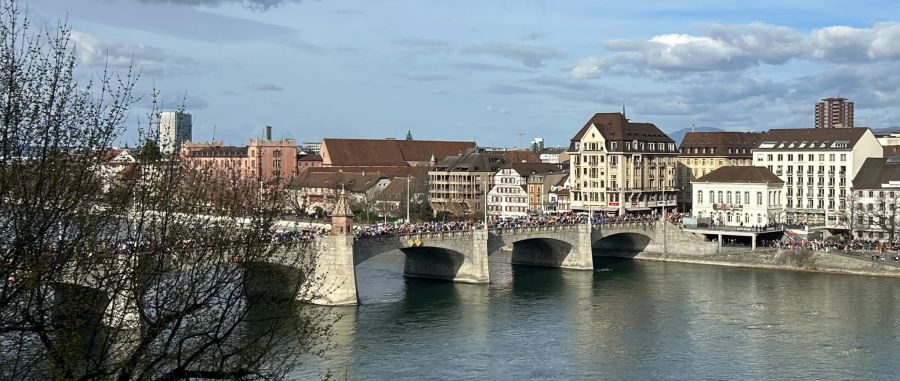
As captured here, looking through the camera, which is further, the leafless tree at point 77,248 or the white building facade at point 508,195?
the white building facade at point 508,195

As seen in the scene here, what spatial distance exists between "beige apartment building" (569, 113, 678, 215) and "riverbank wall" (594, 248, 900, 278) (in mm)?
12692

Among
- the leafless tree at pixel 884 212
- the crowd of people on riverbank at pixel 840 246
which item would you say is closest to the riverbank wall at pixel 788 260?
the crowd of people on riverbank at pixel 840 246

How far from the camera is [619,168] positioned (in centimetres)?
8606

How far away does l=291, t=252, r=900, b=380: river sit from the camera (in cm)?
3566

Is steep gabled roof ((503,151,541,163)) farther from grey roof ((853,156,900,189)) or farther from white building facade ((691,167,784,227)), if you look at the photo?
grey roof ((853,156,900,189))

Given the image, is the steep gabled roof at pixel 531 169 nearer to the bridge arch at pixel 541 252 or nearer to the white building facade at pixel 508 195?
the white building facade at pixel 508 195

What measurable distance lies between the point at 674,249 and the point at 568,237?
410 inches

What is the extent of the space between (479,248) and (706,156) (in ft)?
159

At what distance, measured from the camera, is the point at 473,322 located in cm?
4534

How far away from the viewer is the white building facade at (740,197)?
7575cm

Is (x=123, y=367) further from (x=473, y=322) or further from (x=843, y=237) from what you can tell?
(x=843, y=237)

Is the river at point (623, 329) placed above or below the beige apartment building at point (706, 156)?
below

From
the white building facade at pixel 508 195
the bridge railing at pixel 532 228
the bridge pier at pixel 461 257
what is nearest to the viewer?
the bridge pier at pixel 461 257

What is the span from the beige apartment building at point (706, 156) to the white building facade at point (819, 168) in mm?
16025
